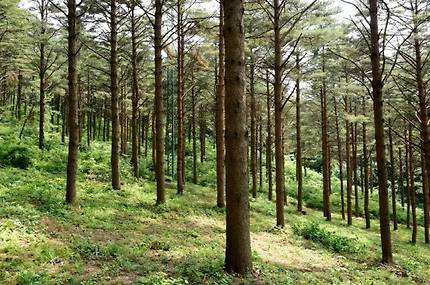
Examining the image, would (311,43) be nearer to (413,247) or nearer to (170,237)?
(170,237)

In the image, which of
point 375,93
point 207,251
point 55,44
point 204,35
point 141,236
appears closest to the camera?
point 207,251

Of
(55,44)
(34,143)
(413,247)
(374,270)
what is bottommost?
(413,247)

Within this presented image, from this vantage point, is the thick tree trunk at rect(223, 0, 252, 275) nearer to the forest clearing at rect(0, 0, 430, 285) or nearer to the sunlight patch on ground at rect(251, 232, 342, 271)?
the forest clearing at rect(0, 0, 430, 285)

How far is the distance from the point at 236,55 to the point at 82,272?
469 centimetres

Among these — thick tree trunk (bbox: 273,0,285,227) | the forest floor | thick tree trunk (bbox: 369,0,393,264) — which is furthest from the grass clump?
thick tree trunk (bbox: 369,0,393,264)

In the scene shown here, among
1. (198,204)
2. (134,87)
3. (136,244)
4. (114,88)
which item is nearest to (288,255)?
(136,244)

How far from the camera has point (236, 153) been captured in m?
7.02

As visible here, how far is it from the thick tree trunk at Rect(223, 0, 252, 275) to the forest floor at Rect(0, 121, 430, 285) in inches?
20.2

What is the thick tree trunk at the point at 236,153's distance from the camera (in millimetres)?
6988

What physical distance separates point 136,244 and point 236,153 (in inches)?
152

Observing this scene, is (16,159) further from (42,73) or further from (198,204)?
(198,204)

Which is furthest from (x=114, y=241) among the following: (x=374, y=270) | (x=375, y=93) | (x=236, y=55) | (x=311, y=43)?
(x=311, y=43)

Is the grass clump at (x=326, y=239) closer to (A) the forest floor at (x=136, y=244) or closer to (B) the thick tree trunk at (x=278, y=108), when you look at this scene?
(A) the forest floor at (x=136, y=244)

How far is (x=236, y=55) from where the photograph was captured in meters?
7.08
